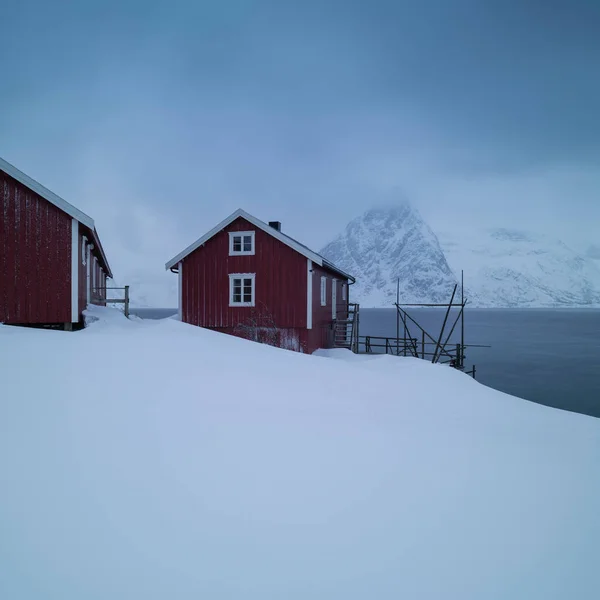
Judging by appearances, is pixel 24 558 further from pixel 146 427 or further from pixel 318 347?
pixel 318 347

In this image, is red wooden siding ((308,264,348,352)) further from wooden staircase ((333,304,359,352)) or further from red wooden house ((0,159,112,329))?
red wooden house ((0,159,112,329))

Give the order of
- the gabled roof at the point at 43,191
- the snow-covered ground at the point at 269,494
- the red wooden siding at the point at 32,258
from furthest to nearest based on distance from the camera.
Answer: the gabled roof at the point at 43,191 < the red wooden siding at the point at 32,258 < the snow-covered ground at the point at 269,494

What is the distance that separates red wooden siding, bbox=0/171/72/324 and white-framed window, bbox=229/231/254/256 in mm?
9254

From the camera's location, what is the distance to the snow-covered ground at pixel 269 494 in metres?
3.46

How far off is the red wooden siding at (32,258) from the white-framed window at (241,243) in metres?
9.25

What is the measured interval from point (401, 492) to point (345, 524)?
3.08 feet

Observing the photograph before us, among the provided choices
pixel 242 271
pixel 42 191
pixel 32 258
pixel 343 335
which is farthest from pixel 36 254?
pixel 343 335

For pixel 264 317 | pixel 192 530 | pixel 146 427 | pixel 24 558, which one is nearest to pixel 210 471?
pixel 192 530

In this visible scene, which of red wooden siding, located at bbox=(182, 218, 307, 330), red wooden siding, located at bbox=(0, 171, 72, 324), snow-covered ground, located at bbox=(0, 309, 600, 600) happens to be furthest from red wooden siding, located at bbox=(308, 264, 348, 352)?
snow-covered ground, located at bbox=(0, 309, 600, 600)

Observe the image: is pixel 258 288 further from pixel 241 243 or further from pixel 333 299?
pixel 333 299

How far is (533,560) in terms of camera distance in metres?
3.78

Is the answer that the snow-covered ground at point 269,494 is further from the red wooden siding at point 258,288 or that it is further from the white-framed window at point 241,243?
the white-framed window at point 241,243

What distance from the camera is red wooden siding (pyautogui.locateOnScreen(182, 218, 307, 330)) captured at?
2156cm

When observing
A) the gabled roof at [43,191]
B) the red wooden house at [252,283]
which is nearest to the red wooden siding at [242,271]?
the red wooden house at [252,283]
